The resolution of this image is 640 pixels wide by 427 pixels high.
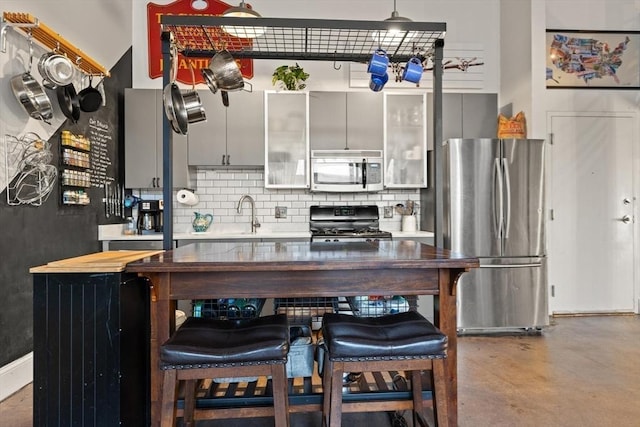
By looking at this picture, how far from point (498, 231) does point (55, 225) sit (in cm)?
365

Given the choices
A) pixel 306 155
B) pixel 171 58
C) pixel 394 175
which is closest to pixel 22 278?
pixel 171 58

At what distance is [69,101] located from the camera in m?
2.85

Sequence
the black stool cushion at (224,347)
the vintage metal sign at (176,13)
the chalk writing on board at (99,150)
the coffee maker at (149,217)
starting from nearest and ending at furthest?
the black stool cushion at (224,347) < the chalk writing on board at (99,150) < the coffee maker at (149,217) < the vintage metal sign at (176,13)

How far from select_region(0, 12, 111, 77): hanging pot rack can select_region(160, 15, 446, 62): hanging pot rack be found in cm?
95

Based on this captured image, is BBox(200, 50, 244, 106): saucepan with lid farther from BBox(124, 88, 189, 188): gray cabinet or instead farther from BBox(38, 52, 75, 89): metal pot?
BBox(124, 88, 189, 188): gray cabinet

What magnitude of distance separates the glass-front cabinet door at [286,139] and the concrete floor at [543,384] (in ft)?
7.29

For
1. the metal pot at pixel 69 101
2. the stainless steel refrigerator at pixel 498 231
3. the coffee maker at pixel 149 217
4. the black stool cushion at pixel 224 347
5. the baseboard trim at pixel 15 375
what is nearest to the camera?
the black stool cushion at pixel 224 347

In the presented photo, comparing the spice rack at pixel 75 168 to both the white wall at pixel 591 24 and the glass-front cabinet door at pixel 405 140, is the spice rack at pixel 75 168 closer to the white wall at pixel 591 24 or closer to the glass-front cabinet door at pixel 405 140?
the glass-front cabinet door at pixel 405 140

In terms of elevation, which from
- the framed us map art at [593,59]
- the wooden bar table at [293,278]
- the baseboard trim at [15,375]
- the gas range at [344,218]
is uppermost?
the framed us map art at [593,59]

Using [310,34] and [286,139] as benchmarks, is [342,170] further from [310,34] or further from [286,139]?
[310,34]

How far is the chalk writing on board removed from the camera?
3.32m

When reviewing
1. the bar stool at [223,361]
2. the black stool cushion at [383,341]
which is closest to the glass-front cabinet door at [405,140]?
the black stool cushion at [383,341]

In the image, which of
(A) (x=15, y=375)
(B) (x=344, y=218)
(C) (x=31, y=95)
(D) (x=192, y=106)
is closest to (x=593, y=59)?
(B) (x=344, y=218)

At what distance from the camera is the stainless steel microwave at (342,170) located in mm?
3871
